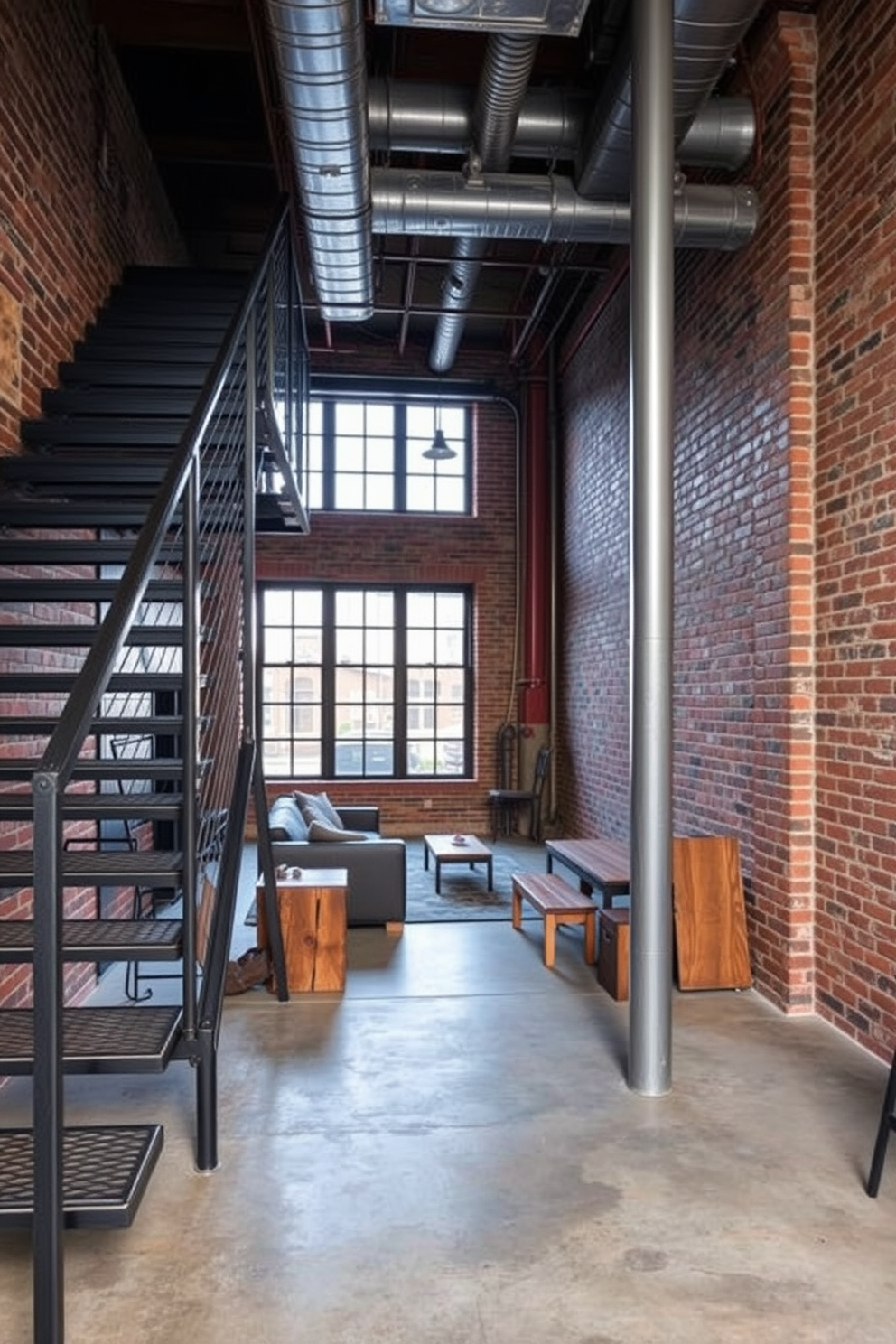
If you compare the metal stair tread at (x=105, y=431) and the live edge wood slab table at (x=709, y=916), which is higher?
the metal stair tread at (x=105, y=431)

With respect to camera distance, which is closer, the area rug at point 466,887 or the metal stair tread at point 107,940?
the metal stair tread at point 107,940

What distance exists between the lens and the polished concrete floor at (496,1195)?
1.99 m

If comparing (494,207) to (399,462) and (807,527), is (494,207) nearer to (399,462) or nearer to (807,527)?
(807,527)

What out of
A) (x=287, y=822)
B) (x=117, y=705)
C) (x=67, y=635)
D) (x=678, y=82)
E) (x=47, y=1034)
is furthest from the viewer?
(x=287, y=822)

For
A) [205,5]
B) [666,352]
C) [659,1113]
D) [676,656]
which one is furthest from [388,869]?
[205,5]

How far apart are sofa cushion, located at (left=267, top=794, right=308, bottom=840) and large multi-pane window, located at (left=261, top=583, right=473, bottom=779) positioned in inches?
112

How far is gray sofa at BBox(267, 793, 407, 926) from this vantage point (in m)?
5.04

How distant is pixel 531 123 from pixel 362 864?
393 centimetres

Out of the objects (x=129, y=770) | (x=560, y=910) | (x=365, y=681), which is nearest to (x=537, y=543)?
(x=365, y=681)

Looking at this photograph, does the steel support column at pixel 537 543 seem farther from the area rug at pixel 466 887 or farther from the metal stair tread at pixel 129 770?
the metal stair tread at pixel 129 770

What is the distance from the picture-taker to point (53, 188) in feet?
12.8

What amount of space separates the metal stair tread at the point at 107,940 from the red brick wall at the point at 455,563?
6.26 m

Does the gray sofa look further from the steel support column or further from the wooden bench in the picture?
the steel support column

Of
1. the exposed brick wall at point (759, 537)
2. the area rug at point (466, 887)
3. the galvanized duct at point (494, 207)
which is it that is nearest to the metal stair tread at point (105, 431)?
the galvanized duct at point (494, 207)
